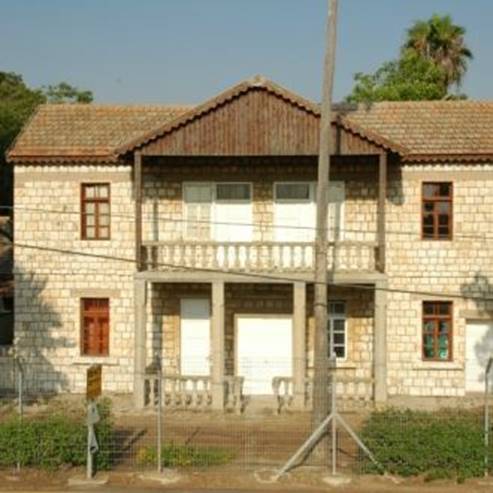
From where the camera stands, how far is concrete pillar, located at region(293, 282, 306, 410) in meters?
23.0

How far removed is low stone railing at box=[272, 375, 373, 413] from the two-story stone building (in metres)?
0.15

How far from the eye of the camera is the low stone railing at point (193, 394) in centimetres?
2295

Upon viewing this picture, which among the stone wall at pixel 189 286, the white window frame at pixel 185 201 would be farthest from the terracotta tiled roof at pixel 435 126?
the white window frame at pixel 185 201

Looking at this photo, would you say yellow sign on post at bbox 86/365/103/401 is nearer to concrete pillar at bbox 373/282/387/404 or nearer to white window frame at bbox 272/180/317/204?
concrete pillar at bbox 373/282/387/404

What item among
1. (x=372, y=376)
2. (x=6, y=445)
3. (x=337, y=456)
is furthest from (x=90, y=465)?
(x=372, y=376)

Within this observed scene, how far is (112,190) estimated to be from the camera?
25484 millimetres

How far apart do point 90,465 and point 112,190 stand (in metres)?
10.7

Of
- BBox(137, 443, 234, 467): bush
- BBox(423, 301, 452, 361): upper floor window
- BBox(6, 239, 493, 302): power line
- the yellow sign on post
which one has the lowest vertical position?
BBox(137, 443, 234, 467): bush

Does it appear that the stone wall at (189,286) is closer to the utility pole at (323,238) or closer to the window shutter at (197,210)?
the window shutter at (197,210)

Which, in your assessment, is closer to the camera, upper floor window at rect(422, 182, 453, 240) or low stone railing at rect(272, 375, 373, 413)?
low stone railing at rect(272, 375, 373, 413)

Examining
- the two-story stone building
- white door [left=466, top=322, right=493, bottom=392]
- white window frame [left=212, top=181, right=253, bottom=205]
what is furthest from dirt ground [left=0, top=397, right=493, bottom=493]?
white window frame [left=212, top=181, right=253, bottom=205]

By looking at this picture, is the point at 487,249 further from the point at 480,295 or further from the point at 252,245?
the point at 252,245

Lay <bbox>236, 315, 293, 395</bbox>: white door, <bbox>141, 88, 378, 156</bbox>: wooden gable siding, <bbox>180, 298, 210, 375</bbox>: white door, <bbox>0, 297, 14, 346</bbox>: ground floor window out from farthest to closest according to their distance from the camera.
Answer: <bbox>0, 297, 14, 346</bbox>: ground floor window
<bbox>180, 298, 210, 375</bbox>: white door
<bbox>236, 315, 293, 395</bbox>: white door
<bbox>141, 88, 378, 156</bbox>: wooden gable siding

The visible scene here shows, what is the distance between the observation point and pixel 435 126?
25641 mm
